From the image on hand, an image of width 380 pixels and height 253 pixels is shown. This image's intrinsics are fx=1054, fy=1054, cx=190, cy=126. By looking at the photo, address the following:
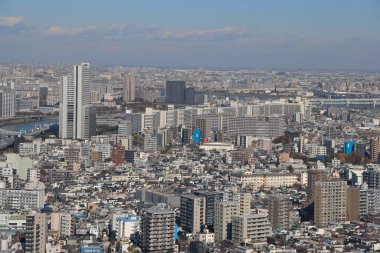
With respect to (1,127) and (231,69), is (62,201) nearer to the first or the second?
(1,127)

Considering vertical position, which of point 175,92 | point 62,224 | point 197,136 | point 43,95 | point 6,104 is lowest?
→ point 62,224

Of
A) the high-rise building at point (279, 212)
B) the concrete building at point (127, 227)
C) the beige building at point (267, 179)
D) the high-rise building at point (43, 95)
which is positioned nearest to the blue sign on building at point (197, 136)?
the beige building at point (267, 179)

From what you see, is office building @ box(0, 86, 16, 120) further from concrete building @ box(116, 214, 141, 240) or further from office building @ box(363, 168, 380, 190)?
concrete building @ box(116, 214, 141, 240)

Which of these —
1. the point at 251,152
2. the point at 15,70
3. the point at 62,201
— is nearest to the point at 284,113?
the point at 15,70

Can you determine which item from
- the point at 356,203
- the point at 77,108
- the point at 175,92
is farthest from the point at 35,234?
the point at 175,92

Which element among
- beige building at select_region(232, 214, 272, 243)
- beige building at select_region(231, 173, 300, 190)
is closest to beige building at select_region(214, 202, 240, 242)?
beige building at select_region(232, 214, 272, 243)

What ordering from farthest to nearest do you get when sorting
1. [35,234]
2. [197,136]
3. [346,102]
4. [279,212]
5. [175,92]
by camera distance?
[346,102]
[175,92]
[197,136]
[279,212]
[35,234]

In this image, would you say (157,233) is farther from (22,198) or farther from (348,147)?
(348,147)

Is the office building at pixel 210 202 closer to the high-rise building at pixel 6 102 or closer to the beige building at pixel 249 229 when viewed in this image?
the beige building at pixel 249 229
